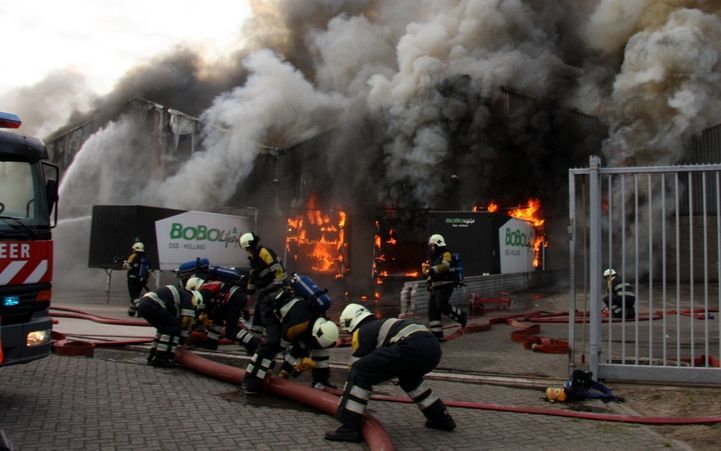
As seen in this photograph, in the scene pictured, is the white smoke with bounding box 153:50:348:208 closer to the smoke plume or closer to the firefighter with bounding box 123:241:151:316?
the smoke plume

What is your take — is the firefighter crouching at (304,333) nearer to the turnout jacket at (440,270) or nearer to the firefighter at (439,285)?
the firefighter at (439,285)

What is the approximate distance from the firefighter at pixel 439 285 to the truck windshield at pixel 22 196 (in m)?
5.53

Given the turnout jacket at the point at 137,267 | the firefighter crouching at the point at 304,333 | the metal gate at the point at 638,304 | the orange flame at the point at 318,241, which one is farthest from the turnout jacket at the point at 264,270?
the orange flame at the point at 318,241

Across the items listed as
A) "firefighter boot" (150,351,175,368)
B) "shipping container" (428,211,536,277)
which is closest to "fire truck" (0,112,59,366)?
"firefighter boot" (150,351,175,368)

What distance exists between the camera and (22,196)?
4953 millimetres

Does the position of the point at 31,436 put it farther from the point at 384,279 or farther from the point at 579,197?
the point at 579,197

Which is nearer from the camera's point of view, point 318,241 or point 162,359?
point 162,359

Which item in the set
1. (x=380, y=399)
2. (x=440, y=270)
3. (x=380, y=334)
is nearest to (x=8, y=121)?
(x=380, y=334)

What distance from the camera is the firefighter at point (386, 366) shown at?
4.02 metres

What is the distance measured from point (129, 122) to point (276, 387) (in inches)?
885

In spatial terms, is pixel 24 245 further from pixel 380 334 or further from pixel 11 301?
pixel 380 334

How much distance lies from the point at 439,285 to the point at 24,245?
19.1 feet

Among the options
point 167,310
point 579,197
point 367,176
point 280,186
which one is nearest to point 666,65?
point 579,197

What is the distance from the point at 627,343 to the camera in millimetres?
8125
